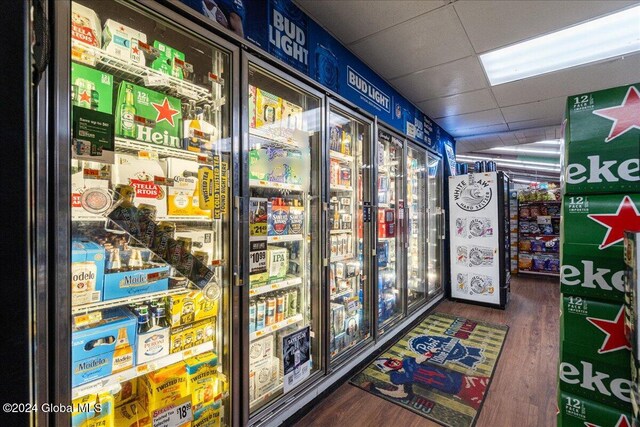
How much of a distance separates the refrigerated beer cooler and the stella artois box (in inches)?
191

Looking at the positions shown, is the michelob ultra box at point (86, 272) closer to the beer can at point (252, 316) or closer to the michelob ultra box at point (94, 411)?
the michelob ultra box at point (94, 411)

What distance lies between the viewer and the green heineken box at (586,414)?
106 cm

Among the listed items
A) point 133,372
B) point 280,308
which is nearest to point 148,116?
point 133,372

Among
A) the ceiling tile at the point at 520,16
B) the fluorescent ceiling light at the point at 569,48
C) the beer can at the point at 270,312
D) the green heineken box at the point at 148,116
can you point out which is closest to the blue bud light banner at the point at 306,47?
the green heineken box at the point at 148,116

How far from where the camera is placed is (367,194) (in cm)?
309

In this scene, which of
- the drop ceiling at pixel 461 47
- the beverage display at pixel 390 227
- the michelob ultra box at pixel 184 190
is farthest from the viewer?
the beverage display at pixel 390 227

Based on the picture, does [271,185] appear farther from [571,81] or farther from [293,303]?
[571,81]

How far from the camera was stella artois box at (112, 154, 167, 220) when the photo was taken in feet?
4.71

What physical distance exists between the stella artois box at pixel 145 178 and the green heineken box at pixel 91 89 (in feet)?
0.78

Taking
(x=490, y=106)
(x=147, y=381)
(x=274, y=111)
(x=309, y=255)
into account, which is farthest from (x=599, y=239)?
(x=490, y=106)

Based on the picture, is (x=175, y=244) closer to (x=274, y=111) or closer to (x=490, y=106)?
(x=274, y=111)

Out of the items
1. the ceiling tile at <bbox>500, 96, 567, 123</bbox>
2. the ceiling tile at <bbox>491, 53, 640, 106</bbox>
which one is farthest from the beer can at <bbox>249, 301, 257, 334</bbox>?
the ceiling tile at <bbox>500, 96, 567, 123</bbox>

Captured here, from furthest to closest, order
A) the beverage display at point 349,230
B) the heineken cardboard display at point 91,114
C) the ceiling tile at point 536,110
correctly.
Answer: the ceiling tile at point 536,110
the beverage display at point 349,230
the heineken cardboard display at point 91,114

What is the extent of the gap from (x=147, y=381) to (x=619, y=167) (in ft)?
7.53
